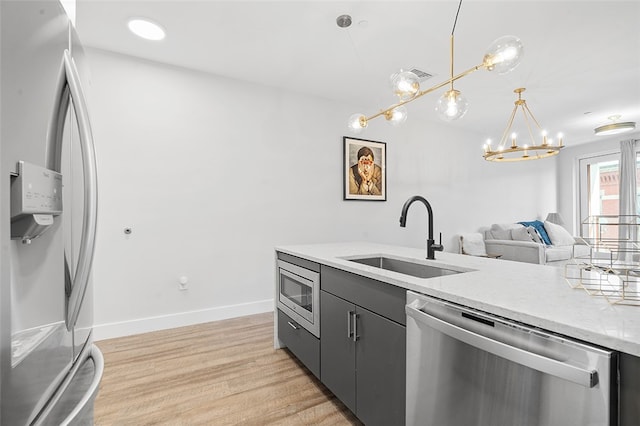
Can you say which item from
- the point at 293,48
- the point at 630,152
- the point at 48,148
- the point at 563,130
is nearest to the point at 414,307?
the point at 48,148

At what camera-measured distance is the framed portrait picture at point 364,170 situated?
401 centimetres

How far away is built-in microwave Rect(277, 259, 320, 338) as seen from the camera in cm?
188

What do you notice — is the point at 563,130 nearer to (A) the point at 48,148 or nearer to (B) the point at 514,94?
(B) the point at 514,94

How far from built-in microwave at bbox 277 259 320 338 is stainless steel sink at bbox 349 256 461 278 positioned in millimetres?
308

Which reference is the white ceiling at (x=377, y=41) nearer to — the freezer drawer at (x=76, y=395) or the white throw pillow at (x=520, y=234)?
the white throw pillow at (x=520, y=234)

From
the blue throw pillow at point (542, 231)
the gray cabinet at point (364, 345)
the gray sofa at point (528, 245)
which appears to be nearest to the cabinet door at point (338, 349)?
the gray cabinet at point (364, 345)

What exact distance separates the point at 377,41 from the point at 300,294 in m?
2.16

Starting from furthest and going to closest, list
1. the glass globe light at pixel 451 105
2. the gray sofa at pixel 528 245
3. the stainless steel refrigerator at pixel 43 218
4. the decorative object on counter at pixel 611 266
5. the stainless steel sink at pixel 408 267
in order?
1. the gray sofa at pixel 528 245
2. the glass globe light at pixel 451 105
3. the stainless steel sink at pixel 408 267
4. the decorative object on counter at pixel 611 266
5. the stainless steel refrigerator at pixel 43 218

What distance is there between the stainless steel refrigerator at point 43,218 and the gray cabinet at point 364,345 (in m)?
1.01

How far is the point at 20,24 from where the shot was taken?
597mm

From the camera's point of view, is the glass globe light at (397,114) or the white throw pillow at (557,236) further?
the white throw pillow at (557,236)

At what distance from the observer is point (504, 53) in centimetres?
152

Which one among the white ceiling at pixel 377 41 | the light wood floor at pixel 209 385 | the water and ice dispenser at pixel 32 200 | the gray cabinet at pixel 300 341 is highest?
the white ceiling at pixel 377 41

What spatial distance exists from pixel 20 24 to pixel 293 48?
2405mm
